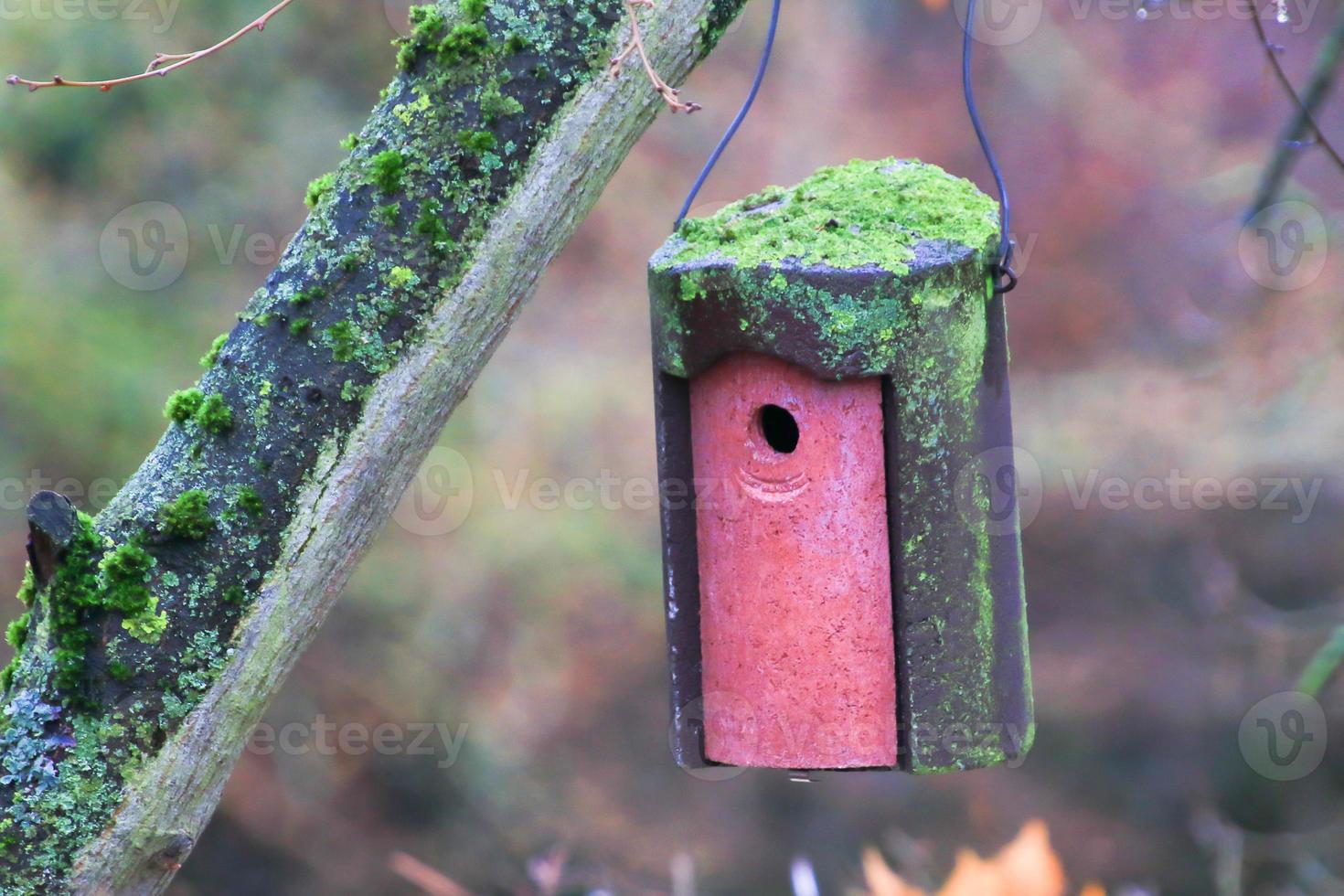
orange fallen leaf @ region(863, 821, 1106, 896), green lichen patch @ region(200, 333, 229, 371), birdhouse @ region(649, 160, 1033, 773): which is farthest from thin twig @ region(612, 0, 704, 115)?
orange fallen leaf @ region(863, 821, 1106, 896)

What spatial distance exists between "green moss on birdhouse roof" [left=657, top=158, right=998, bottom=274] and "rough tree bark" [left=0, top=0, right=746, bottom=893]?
1.06 feet

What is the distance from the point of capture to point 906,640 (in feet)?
7.31

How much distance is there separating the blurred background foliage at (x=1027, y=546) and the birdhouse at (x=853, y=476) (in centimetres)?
442

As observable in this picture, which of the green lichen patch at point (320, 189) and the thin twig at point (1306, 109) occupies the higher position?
the green lichen patch at point (320, 189)

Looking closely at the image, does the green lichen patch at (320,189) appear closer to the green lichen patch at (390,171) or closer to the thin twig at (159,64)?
the green lichen patch at (390,171)

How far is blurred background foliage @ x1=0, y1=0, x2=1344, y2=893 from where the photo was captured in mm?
6957

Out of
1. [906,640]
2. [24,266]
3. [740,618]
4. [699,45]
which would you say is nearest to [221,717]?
[740,618]

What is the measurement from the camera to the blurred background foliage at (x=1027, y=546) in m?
6.96

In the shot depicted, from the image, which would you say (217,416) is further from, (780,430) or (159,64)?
(780,430)

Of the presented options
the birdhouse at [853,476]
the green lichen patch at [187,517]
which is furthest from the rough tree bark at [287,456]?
the birdhouse at [853,476]

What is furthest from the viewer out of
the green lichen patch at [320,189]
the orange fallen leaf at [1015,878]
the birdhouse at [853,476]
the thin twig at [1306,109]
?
the orange fallen leaf at [1015,878]

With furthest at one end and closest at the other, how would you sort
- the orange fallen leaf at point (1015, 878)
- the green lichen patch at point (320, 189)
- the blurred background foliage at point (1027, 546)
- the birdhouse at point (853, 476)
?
the blurred background foliage at point (1027, 546), the orange fallen leaf at point (1015, 878), the birdhouse at point (853, 476), the green lichen patch at point (320, 189)

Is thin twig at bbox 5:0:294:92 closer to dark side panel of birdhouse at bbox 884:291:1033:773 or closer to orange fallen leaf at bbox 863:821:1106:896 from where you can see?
dark side panel of birdhouse at bbox 884:291:1033:773

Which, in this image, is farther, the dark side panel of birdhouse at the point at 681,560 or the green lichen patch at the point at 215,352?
the dark side panel of birdhouse at the point at 681,560
